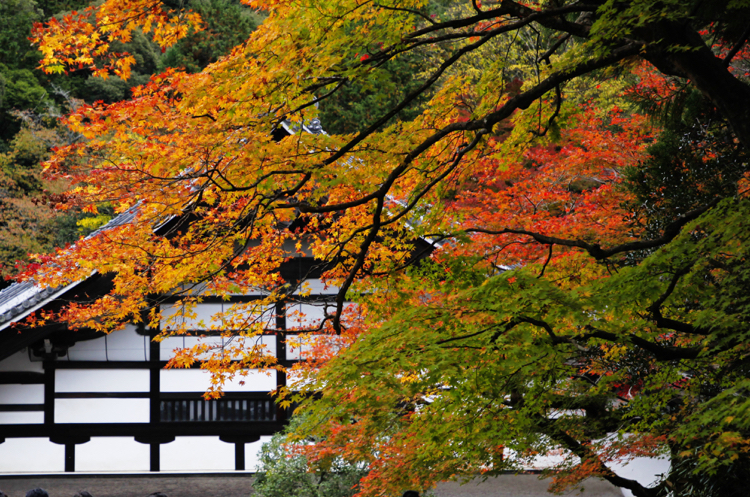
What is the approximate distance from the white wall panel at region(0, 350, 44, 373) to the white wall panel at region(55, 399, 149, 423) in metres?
0.68

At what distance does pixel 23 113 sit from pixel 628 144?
69.3ft

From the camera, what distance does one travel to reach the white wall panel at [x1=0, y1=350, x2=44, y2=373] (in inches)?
364

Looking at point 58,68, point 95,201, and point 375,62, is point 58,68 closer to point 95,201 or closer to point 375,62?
point 95,201

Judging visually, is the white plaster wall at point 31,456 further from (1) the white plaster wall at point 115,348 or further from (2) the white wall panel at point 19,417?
(1) the white plaster wall at point 115,348

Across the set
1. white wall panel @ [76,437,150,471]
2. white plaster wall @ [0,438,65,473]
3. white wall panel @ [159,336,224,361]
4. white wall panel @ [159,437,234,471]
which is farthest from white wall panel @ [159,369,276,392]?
white plaster wall @ [0,438,65,473]

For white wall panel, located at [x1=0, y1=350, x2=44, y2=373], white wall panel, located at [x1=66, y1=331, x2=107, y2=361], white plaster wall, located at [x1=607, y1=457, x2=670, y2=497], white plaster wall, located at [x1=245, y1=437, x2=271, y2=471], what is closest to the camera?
white plaster wall, located at [x1=607, y1=457, x2=670, y2=497]

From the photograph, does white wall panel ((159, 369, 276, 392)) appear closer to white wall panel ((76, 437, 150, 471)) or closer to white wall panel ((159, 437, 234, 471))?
white wall panel ((159, 437, 234, 471))

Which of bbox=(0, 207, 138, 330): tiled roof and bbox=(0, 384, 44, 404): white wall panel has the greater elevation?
bbox=(0, 207, 138, 330): tiled roof

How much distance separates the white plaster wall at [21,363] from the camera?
9.26 metres

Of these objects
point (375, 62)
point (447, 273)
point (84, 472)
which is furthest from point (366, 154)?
point (84, 472)

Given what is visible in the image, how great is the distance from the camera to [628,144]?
34.6ft

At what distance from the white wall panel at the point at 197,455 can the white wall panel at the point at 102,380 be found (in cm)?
117

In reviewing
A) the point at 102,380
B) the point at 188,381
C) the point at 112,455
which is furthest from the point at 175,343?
the point at 112,455

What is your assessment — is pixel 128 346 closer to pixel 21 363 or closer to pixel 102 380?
pixel 102 380
